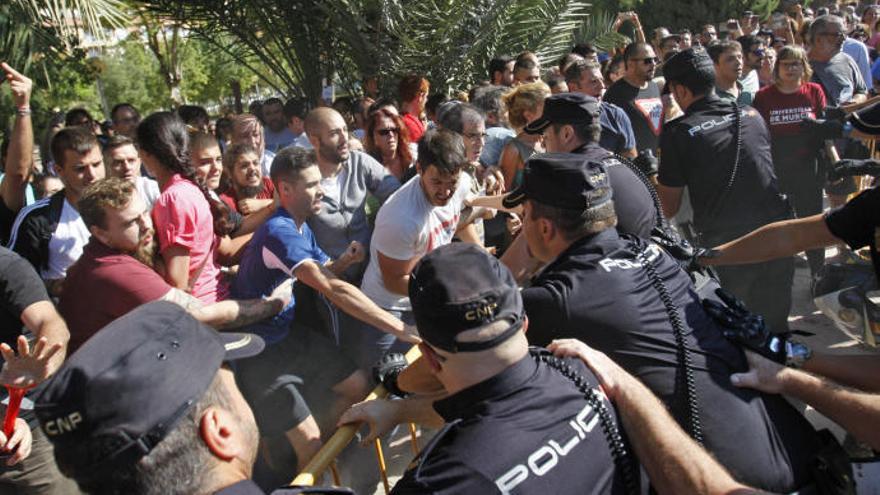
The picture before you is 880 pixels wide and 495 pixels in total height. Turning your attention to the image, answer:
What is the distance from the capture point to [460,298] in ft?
5.97

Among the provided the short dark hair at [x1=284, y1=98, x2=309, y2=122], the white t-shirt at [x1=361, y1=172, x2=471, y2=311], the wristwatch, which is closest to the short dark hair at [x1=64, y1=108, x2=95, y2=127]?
the short dark hair at [x1=284, y1=98, x2=309, y2=122]

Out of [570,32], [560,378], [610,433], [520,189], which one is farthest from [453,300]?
[570,32]

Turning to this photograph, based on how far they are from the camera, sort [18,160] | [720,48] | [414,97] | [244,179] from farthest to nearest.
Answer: [414,97] → [720,48] → [244,179] → [18,160]

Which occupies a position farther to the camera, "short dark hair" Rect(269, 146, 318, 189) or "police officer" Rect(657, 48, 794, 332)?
"police officer" Rect(657, 48, 794, 332)

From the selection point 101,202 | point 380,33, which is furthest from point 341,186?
point 380,33

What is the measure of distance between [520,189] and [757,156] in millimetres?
2410

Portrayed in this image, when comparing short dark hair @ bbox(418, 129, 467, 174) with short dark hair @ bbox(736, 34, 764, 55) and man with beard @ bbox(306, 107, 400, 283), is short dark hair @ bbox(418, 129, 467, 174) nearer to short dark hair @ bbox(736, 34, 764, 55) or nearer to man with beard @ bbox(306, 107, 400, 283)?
man with beard @ bbox(306, 107, 400, 283)

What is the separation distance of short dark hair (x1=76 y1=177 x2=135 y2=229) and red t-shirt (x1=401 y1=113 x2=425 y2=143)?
3.59 m

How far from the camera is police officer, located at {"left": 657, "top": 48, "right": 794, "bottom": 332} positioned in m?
4.50

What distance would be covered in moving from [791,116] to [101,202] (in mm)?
5286

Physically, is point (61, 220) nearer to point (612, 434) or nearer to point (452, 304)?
point (452, 304)

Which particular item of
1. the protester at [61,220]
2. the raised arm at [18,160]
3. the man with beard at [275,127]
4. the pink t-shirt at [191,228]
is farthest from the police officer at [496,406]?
the man with beard at [275,127]

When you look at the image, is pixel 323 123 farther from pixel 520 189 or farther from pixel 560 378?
pixel 560 378

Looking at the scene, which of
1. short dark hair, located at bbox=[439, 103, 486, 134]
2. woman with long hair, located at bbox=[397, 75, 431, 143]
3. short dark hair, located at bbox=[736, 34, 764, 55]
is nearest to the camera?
short dark hair, located at bbox=[439, 103, 486, 134]
